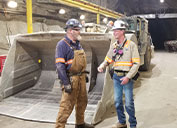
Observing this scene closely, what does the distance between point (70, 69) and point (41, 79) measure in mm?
2813

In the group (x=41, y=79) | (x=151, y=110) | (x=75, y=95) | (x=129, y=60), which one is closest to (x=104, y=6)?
(x=41, y=79)

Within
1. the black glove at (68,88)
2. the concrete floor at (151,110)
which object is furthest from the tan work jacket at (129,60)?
the concrete floor at (151,110)

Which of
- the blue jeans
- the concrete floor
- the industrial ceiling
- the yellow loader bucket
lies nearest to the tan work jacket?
the blue jeans

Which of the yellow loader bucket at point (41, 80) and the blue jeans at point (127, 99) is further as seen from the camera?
the yellow loader bucket at point (41, 80)

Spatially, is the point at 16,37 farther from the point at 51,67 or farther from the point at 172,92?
the point at 172,92

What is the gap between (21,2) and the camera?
1073 centimetres

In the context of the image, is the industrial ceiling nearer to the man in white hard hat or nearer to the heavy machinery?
the heavy machinery

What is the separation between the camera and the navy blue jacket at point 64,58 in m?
2.67

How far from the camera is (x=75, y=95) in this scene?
2.83m

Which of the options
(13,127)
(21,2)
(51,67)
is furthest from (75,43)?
(21,2)

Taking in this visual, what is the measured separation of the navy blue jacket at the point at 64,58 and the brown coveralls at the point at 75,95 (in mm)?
71

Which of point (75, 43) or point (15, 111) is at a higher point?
point (75, 43)

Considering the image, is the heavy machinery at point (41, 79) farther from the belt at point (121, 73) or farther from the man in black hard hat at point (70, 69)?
the man in black hard hat at point (70, 69)

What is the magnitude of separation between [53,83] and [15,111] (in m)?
1.45
